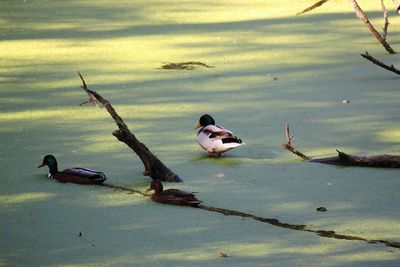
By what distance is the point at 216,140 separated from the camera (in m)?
4.64

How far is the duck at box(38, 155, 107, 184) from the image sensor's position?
14.2ft

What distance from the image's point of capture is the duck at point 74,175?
170 inches

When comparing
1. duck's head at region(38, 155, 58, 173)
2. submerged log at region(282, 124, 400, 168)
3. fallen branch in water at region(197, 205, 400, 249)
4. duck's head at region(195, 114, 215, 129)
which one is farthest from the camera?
duck's head at region(195, 114, 215, 129)

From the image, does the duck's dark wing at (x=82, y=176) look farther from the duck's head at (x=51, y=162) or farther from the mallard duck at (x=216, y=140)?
the mallard duck at (x=216, y=140)

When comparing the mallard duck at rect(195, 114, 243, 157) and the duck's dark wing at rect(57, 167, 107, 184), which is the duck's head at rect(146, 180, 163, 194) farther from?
the mallard duck at rect(195, 114, 243, 157)

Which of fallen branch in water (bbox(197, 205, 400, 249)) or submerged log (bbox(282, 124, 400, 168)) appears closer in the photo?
fallen branch in water (bbox(197, 205, 400, 249))

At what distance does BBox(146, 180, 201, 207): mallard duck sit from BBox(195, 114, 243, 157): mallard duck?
0.57 metres

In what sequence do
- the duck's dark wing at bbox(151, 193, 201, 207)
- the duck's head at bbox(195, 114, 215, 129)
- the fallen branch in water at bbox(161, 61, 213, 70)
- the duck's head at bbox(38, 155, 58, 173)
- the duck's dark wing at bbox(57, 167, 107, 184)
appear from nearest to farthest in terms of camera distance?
the duck's dark wing at bbox(151, 193, 201, 207)
the duck's dark wing at bbox(57, 167, 107, 184)
the duck's head at bbox(38, 155, 58, 173)
the duck's head at bbox(195, 114, 215, 129)
the fallen branch in water at bbox(161, 61, 213, 70)

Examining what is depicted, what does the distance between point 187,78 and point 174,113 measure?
2.71 feet

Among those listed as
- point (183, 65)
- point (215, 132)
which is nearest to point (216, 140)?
point (215, 132)

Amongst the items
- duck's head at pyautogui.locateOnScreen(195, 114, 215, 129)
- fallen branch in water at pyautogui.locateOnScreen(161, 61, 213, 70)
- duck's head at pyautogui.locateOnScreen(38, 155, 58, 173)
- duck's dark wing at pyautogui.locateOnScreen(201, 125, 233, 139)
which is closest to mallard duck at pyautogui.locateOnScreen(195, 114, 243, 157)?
duck's dark wing at pyautogui.locateOnScreen(201, 125, 233, 139)

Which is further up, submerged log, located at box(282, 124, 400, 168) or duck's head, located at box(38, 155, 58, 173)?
duck's head, located at box(38, 155, 58, 173)

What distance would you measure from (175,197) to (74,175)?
497 mm

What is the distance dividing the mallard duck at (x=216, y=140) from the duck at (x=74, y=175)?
555mm
